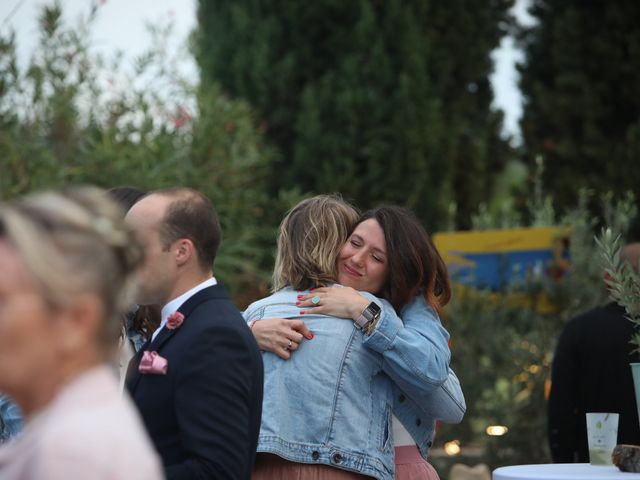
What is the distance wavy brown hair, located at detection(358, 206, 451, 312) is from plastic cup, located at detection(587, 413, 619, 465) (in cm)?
63

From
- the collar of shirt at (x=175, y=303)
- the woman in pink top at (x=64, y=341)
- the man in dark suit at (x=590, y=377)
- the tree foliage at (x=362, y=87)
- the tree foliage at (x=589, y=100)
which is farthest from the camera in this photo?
the tree foliage at (x=362, y=87)

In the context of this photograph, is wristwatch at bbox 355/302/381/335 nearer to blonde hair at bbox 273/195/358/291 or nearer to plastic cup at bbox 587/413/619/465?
blonde hair at bbox 273/195/358/291

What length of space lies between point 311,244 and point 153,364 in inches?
40.8

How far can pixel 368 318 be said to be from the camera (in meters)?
3.34

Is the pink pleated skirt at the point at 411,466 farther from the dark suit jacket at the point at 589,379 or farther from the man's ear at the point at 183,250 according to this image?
the dark suit jacket at the point at 589,379

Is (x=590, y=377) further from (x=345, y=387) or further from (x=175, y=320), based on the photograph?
(x=175, y=320)

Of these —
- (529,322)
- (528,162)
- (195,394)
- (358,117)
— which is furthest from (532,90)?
(195,394)

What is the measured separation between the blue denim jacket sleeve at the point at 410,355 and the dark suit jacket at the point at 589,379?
174 centimetres

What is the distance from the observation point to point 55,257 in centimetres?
150

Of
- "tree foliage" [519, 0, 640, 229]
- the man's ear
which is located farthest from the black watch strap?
"tree foliage" [519, 0, 640, 229]

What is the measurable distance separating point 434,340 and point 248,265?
4.57 m

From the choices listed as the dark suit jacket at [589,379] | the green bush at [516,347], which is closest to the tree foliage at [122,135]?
the green bush at [516,347]

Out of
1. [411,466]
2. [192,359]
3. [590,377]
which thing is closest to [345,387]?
[411,466]

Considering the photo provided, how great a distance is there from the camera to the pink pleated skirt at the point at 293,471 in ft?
10.8
